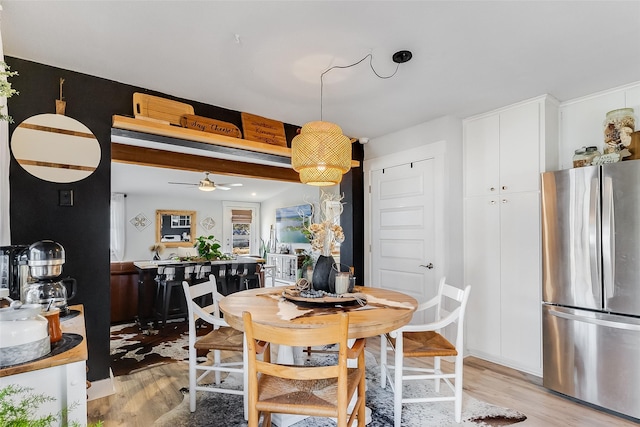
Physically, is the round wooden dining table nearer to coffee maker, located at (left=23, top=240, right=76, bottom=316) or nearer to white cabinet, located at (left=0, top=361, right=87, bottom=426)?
white cabinet, located at (left=0, top=361, right=87, bottom=426)

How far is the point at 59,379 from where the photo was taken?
1.11m

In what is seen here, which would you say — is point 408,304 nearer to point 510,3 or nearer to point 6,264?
point 510,3

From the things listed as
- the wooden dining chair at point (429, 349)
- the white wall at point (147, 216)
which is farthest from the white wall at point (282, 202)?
the wooden dining chair at point (429, 349)

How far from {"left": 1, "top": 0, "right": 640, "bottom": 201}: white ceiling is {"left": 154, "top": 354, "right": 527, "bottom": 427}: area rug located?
2367mm

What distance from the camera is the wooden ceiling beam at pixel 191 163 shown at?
14.1 ft

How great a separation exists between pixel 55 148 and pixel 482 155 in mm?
3613

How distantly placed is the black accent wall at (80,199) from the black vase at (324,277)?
161 centimetres

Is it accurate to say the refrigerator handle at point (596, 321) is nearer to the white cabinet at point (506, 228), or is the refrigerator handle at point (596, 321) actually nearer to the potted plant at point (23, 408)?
the white cabinet at point (506, 228)

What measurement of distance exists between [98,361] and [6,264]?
119 centimetres

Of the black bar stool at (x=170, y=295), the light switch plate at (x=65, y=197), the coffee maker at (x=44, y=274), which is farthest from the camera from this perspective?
the black bar stool at (x=170, y=295)

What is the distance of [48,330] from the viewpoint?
1223 millimetres

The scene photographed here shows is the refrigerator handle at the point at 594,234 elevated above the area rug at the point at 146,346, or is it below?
above

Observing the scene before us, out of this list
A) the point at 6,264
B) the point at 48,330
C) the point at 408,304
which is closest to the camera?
the point at 48,330

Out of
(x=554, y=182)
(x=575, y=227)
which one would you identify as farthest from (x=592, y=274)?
(x=554, y=182)
